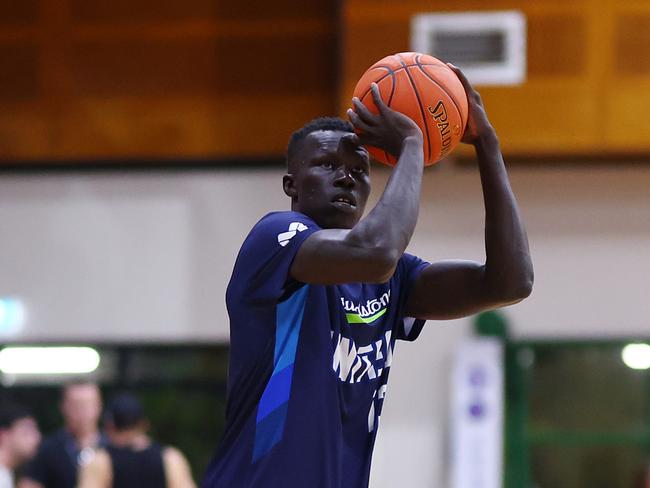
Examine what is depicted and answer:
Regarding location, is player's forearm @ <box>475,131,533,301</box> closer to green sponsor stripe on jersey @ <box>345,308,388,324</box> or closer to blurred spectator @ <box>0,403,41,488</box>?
green sponsor stripe on jersey @ <box>345,308,388,324</box>

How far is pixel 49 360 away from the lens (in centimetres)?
902

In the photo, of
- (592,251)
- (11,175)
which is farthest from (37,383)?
(592,251)

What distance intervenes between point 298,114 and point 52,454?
3183 mm

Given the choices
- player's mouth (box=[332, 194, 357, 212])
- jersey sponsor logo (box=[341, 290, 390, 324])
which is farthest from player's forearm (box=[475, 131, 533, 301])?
player's mouth (box=[332, 194, 357, 212])

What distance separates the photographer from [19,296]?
9016mm

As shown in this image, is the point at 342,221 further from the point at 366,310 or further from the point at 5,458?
the point at 5,458

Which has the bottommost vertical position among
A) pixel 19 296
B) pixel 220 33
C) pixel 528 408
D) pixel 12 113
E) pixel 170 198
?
pixel 528 408

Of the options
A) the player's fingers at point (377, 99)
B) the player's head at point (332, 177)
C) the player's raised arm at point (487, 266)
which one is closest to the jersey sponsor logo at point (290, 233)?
the player's head at point (332, 177)

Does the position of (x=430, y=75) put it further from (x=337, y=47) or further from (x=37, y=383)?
(x=37, y=383)

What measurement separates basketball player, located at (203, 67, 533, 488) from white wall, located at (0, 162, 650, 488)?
538 centimetres

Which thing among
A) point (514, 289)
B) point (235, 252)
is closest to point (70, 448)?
point (235, 252)

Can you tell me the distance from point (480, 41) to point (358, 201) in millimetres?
5551

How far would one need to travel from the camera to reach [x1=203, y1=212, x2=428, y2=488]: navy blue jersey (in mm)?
2846

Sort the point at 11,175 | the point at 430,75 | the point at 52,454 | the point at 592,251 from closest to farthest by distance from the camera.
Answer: the point at 430,75
the point at 52,454
the point at 592,251
the point at 11,175
